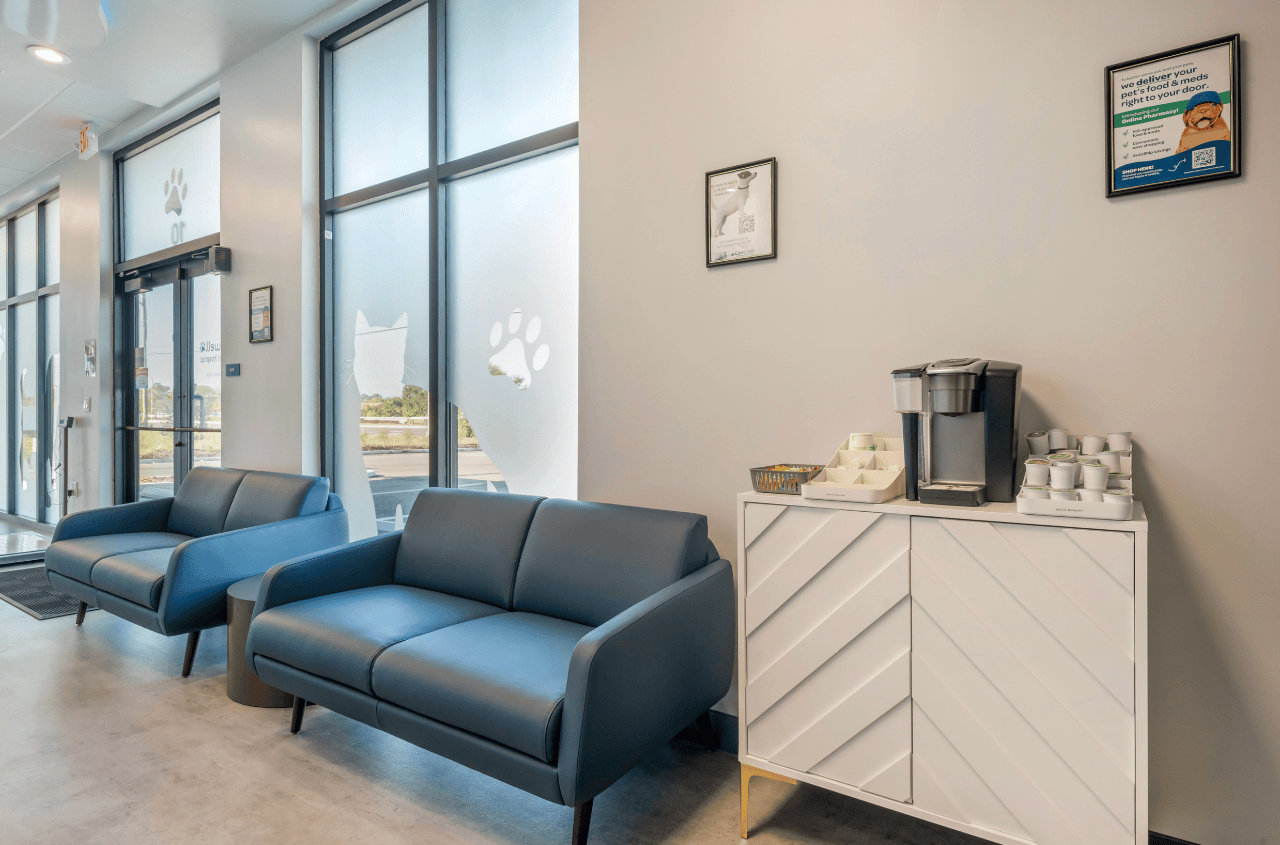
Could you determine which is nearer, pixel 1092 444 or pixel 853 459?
pixel 1092 444

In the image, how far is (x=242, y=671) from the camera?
2.75m

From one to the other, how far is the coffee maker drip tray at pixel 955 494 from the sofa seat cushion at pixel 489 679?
1024 mm

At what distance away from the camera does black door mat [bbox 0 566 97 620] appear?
3943 mm

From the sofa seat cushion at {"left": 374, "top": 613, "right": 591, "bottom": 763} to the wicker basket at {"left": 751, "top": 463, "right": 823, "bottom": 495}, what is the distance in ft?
2.44

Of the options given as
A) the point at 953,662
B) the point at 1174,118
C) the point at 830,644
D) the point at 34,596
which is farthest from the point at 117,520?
the point at 1174,118

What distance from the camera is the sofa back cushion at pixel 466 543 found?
259cm

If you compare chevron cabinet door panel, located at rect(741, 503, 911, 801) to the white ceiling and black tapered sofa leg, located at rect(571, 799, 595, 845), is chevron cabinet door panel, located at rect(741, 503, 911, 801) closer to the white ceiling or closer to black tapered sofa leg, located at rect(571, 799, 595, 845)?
black tapered sofa leg, located at rect(571, 799, 595, 845)

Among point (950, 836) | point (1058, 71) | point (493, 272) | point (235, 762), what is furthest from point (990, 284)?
point (235, 762)

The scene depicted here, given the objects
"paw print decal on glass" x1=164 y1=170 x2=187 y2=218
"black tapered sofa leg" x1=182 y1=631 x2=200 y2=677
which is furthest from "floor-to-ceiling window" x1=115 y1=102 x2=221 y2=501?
"black tapered sofa leg" x1=182 y1=631 x2=200 y2=677

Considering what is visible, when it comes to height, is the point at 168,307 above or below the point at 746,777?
above

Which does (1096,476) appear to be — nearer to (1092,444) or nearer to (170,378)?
(1092,444)

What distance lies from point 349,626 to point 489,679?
665 mm

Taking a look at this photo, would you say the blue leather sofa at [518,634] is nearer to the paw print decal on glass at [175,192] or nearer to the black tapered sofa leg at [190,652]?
the black tapered sofa leg at [190,652]

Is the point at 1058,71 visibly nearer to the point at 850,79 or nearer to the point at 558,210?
the point at 850,79
